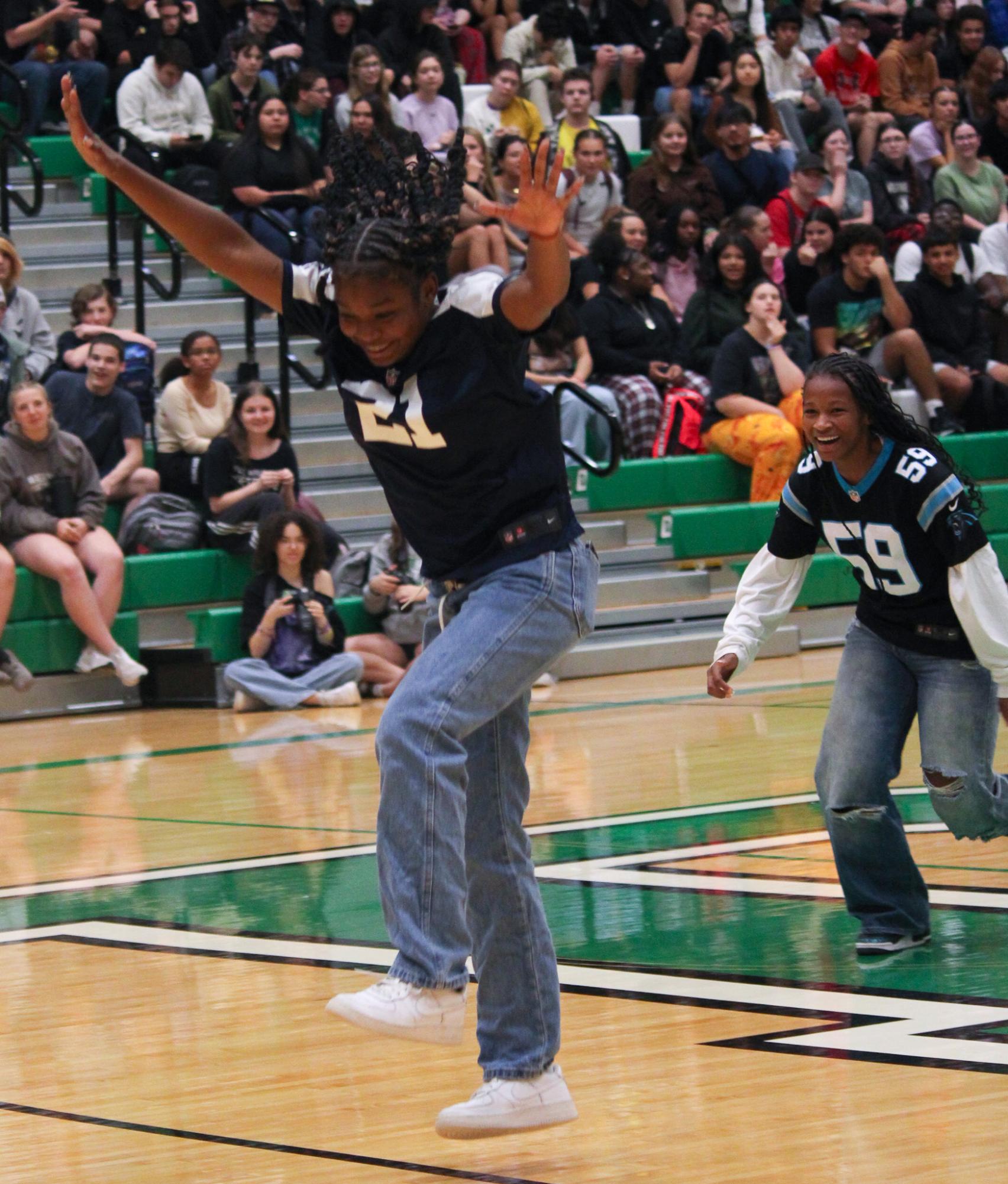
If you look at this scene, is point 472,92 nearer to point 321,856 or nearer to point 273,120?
point 273,120

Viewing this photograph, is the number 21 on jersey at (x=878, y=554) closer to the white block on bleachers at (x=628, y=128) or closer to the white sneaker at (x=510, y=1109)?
the white sneaker at (x=510, y=1109)

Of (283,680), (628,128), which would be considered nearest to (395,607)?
(283,680)

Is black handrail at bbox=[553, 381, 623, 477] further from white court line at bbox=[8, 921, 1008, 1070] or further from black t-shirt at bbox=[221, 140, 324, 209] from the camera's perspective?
white court line at bbox=[8, 921, 1008, 1070]

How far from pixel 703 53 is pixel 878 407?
11.6 meters

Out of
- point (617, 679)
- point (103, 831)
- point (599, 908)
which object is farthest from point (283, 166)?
point (599, 908)

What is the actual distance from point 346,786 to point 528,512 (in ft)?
14.7

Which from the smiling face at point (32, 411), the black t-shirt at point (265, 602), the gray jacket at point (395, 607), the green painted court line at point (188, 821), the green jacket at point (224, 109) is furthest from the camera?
the green jacket at point (224, 109)

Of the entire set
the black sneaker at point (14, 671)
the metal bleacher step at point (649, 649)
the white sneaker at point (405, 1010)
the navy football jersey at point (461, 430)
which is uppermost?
the navy football jersey at point (461, 430)

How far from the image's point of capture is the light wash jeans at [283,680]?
10617 mm

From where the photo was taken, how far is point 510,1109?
11.2 ft

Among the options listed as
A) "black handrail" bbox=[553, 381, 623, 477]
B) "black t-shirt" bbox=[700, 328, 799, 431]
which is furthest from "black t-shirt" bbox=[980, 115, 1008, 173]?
"black handrail" bbox=[553, 381, 623, 477]

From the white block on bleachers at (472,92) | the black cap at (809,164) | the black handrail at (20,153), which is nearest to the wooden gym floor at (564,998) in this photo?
the black handrail at (20,153)

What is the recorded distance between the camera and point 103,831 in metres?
7.12

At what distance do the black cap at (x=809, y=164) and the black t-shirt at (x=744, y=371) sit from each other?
2.30 metres
